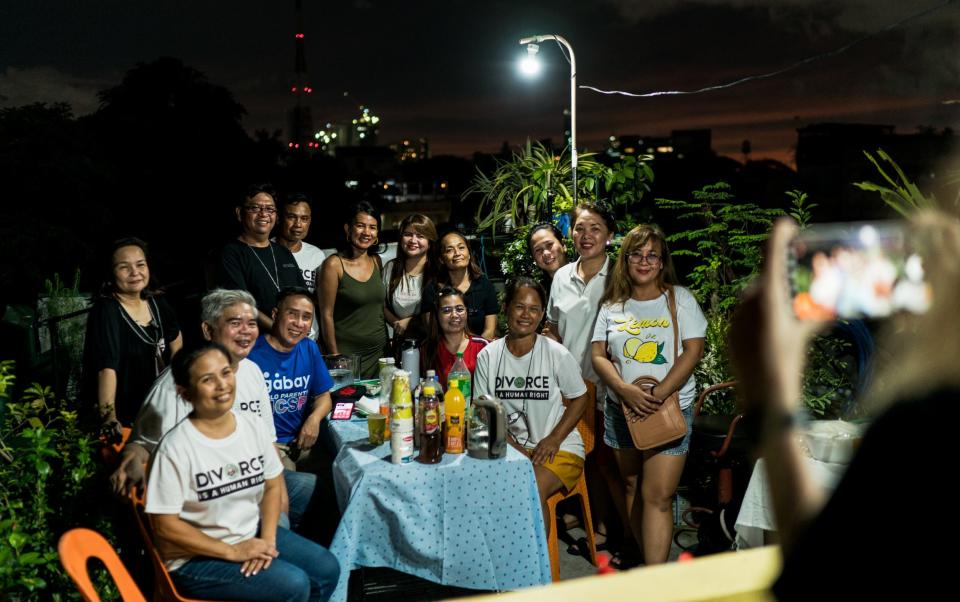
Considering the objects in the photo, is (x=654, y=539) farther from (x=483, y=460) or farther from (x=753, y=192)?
(x=753, y=192)

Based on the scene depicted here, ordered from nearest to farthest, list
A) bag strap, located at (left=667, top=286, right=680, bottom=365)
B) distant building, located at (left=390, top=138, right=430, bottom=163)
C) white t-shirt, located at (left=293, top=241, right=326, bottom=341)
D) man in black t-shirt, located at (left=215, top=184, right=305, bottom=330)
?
bag strap, located at (left=667, top=286, right=680, bottom=365) < man in black t-shirt, located at (left=215, top=184, right=305, bottom=330) < white t-shirt, located at (left=293, top=241, right=326, bottom=341) < distant building, located at (left=390, top=138, right=430, bottom=163)

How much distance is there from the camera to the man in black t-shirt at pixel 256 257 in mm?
4230

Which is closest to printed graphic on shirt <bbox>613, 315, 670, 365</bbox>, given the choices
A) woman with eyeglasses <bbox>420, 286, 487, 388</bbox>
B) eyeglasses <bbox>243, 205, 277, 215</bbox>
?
woman with eyeglasses <bbox>420, 286, 487, 388</bbox>

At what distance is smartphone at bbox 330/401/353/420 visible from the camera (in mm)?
3457

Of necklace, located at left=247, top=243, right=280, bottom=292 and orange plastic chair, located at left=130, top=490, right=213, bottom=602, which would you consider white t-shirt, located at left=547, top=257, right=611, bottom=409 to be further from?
orange plastic chair, located at left=130, top=490, right=213, bottom=602

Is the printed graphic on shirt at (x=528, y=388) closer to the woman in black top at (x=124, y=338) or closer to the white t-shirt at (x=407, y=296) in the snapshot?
the white t-shirt at (x=407, y=296)

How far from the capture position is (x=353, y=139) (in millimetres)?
98625

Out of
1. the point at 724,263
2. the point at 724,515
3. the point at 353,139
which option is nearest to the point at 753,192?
the point at 724,263

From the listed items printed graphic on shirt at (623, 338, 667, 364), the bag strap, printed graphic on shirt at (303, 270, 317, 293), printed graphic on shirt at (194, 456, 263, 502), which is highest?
printed graphic on shirt at (303, 270, 317, 293)

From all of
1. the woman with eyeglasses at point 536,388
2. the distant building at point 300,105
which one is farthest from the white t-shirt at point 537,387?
the distant building at point 300,105

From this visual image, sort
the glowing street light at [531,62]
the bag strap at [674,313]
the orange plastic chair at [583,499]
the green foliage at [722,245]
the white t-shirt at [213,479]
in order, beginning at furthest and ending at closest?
1. the glowing street light at [531,62]
2. the green foliage at [722,245]
3. the bag strap at [674,313]
4. the orange plastic chair at [583,499]
5. the white t-shirt at [213,479]

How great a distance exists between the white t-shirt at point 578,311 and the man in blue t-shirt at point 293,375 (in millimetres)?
1366

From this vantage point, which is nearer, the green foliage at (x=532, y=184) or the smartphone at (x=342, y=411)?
the smartphone at (x=342, y=411)

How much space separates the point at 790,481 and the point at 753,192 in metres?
28.9
